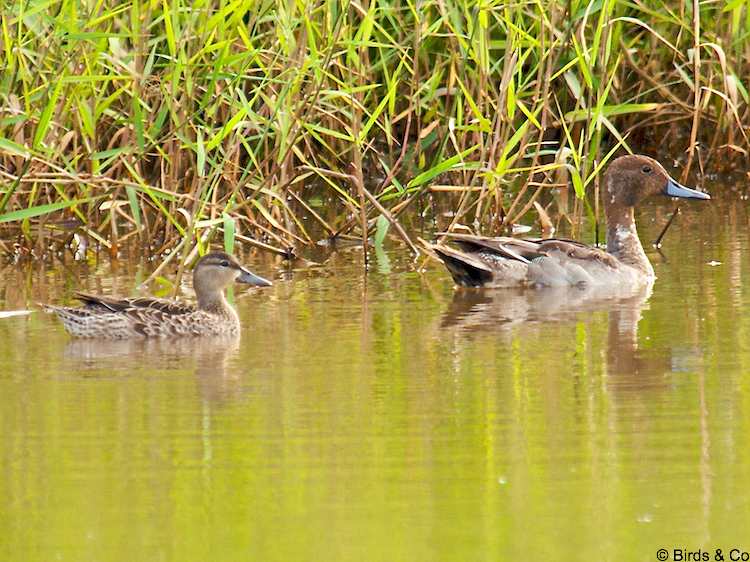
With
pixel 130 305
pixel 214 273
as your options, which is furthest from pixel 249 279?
pixel 130 305

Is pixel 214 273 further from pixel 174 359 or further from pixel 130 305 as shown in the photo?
pixel 174 359

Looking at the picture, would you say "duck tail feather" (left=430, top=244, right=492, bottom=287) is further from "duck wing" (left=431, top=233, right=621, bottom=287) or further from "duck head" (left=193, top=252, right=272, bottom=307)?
"duck head" (left=193, top=252, right=272, bottom=307)

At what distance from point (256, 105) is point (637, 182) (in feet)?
7.84

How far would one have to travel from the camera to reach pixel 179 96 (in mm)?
11336

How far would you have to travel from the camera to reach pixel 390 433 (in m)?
6.93

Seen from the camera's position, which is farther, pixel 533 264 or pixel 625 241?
pixel 625 241

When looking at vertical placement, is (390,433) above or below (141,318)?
below

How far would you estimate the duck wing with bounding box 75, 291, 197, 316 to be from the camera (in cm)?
919

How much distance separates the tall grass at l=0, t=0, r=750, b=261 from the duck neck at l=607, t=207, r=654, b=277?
483 millimetres

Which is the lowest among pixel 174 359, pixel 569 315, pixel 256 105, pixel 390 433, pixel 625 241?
pixel 390 433

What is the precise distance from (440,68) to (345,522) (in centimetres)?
646

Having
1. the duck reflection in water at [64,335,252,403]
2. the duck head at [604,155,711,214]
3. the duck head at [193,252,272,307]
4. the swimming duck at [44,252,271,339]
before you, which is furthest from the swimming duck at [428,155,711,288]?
the duck reflection in water at [64,335,252,403]

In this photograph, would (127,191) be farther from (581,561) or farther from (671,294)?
(581,561)

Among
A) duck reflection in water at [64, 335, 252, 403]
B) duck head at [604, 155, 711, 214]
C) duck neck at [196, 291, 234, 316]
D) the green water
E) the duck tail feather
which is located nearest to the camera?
the green water
